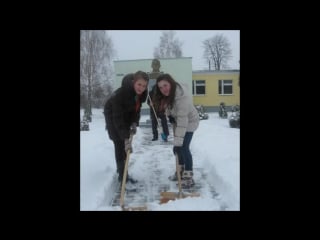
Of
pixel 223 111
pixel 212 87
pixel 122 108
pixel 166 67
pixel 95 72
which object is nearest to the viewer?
pixel 122 108

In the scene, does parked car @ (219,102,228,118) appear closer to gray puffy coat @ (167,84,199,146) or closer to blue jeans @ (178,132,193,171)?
blue jeans @ (178,132,193,171)

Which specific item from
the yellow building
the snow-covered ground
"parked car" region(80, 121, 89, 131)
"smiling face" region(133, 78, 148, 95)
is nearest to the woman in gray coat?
"smiling face" region(133, 78, 148, 95)

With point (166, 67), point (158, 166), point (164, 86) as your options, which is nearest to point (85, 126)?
point (158, 166)

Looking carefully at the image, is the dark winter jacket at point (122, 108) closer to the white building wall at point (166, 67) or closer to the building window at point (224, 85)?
the white building wall at point (166, 67)

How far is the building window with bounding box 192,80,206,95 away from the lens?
31.1ft

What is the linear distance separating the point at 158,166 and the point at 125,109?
1329 mm

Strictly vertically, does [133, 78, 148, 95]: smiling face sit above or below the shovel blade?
above

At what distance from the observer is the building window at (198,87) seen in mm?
9470

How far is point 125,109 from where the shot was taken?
378 cm

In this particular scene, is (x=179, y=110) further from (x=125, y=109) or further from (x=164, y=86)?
(x=125, y=109)

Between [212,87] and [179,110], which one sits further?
[212,87]

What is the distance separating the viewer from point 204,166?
4848mm

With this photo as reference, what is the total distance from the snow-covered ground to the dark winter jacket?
1.96 feet
